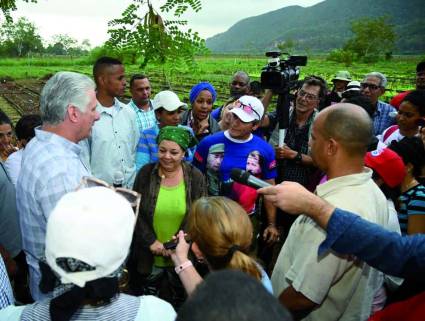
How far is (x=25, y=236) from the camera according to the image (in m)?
1.88

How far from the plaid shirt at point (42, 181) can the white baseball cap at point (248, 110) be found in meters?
1.69

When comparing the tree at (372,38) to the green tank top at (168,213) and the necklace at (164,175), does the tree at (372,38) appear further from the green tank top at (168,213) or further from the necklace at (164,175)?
the green tank top at (168,213)

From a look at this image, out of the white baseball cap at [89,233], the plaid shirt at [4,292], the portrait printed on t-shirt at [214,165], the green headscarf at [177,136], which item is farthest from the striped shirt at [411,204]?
the plaid shirt at [4,292]

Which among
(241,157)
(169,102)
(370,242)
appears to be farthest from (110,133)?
(370,242)

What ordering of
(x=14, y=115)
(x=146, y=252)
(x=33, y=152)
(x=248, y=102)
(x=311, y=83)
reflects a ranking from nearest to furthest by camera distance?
(x=33, y=152)
(x=146, y=252)
(x=248, y=102)
(x=311, y=83)
(x=14, y=115)

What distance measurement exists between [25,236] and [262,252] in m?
2.32

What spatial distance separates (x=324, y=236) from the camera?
5.38 feet

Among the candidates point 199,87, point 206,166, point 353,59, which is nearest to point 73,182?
point 206,166

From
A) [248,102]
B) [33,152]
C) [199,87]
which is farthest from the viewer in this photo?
[199,87]

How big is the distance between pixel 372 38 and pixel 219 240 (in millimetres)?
77979

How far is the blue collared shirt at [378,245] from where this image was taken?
1357mm

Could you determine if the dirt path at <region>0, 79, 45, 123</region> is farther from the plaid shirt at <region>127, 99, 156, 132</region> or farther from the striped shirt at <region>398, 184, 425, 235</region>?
the striped shirt at <region>398, 184, 425, 235</region>

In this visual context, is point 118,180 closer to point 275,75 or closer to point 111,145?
point 111,145

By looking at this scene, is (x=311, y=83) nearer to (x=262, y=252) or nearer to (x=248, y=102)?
(x=248, y=102)
